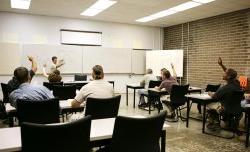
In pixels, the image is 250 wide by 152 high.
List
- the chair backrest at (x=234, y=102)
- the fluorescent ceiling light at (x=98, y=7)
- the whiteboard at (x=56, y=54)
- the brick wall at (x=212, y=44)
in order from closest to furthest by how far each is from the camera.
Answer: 1. the chair backrest at (x=234, y=102)
2. the fluorescent ceiling light at (x=98, y=7)
3. the brick wall at (x=212, y=44)
4. the whiteboard at (x=56, y=54)

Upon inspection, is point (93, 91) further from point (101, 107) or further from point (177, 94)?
A: point (177, 94)

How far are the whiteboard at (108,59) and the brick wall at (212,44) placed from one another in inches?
81.2

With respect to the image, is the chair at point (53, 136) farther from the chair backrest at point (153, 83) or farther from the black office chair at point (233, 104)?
the chair backrest at point (153, 83)

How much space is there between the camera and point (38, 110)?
2564mm

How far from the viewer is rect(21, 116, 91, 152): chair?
137 cm

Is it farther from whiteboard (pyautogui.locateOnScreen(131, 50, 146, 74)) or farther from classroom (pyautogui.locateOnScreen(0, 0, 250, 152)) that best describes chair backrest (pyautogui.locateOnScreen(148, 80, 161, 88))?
whiteboard (pyautogui.locateOnScreen(131, 50, 146, 74))

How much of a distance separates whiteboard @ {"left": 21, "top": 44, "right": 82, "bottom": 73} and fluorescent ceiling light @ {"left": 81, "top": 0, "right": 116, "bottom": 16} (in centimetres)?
154

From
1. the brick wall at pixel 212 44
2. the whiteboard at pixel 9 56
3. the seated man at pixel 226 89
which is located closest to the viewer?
the seated man at pixel 226 89

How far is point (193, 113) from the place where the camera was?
6281mm

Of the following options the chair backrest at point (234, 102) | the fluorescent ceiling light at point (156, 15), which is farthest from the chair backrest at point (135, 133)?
the fluorescent ceiling light at point (156, 15)

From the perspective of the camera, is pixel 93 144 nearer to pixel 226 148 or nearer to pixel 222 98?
pixel 226 148

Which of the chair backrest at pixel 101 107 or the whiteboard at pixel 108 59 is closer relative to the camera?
the chair backrest at pixel 101 107

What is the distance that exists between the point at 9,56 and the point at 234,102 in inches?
272

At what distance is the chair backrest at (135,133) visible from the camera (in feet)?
5.24
